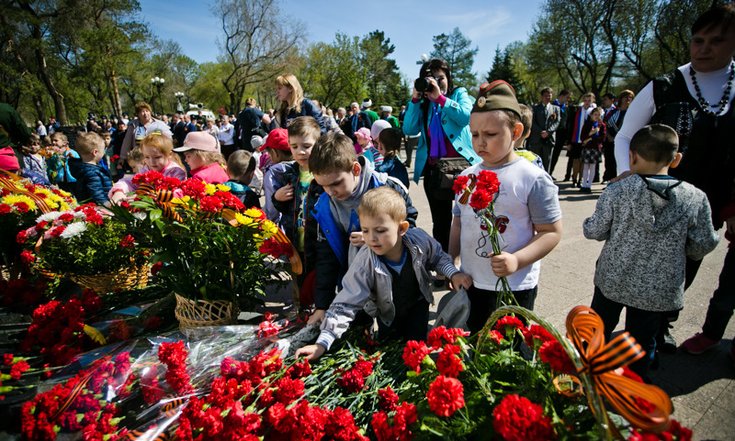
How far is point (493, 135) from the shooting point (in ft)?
5.97

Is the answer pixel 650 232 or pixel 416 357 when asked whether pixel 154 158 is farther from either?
pixel 650 232

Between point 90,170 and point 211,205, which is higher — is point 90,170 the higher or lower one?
the higher one

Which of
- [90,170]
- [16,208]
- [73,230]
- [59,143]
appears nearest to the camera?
[73,230]

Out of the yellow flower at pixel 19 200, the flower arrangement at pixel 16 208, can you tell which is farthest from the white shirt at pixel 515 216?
the yellow flower at pixel 19 200

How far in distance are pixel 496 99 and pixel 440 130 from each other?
1701 millimetres

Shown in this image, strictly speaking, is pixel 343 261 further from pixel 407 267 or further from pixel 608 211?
pixel 608 211

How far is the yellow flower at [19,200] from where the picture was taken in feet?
9.62

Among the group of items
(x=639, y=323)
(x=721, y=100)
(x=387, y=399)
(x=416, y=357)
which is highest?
(x=721, y=100)

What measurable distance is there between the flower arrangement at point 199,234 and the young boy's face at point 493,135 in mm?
1162

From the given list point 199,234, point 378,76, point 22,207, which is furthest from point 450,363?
point 378,76

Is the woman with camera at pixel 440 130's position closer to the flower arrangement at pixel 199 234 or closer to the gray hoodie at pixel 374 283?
the gray hoodie at pixel 374 283

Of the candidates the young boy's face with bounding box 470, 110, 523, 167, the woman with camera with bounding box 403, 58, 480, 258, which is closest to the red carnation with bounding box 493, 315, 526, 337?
the young boy's face with bounding box 470, 110, 523, 167

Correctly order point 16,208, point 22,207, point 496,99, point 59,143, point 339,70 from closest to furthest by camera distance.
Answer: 1. point 496,99
2. point 22,207
3. point 16,208
4. point 59,143
5. point 339,70

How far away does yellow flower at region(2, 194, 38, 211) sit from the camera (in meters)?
2.93
